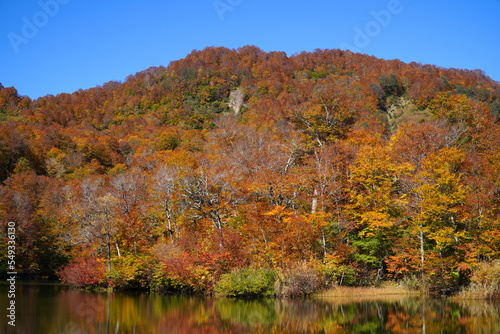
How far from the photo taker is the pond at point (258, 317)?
13.6m

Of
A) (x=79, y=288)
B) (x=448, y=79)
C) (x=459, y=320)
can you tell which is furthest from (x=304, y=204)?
A: (x=448, y=79)

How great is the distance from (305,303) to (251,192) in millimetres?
9708

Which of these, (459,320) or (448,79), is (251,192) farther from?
(448,79)

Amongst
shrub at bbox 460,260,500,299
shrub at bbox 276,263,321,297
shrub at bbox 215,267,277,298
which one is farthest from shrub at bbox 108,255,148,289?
shrub at bbox 460,260,500,299

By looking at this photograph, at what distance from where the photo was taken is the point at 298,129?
39438 mm

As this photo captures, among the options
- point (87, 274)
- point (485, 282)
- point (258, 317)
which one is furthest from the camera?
point (87, 274)

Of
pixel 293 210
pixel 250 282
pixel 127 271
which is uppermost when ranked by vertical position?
pixel 293 210

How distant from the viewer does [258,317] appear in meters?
16.2

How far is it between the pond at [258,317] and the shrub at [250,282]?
1404mm

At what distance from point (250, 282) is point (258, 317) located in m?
7.25

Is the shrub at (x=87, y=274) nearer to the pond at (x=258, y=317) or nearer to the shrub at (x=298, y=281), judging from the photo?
the pond at (x=258, y=317)

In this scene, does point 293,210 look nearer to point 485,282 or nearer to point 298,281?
point 298,281

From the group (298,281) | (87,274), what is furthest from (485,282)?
(87,274)

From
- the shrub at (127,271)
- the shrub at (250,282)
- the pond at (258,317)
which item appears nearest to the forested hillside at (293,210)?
the shrub at (127,271)
